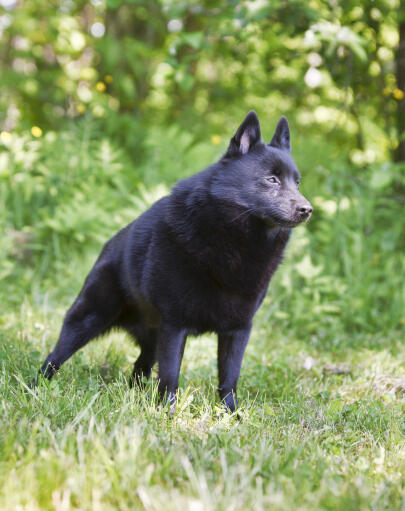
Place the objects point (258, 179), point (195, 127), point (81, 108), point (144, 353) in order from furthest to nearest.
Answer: point (195, 127) < point (81, 108) < point (144, 353) < point (258, 179)

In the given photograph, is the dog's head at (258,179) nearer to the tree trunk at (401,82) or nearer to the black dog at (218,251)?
the black dog at (218,251)

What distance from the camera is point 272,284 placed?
15.0 feet

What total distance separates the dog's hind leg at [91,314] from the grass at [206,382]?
180 millimetres

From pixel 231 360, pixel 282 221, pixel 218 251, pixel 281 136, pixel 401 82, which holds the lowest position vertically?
pixel 231 360

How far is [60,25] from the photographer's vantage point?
6566 millimetres

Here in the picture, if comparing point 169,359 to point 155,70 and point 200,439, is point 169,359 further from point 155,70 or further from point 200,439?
point 155,70

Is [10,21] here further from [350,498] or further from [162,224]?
[350,498]

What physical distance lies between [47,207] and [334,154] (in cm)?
348

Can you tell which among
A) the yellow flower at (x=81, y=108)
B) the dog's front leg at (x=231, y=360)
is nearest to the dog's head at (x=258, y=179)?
the dog's front leg at (x=231, y=360)

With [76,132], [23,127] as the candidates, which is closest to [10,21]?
[23,127]

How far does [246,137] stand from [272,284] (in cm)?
223

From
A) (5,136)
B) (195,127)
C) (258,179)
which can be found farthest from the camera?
(195,127)

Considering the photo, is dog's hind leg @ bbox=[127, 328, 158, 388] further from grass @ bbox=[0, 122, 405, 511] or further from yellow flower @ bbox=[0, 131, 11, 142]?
yellow flower @ bbox=[0, 131, 11, 142]

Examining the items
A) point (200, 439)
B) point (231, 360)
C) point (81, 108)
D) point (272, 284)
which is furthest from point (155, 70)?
point (200, 439)
